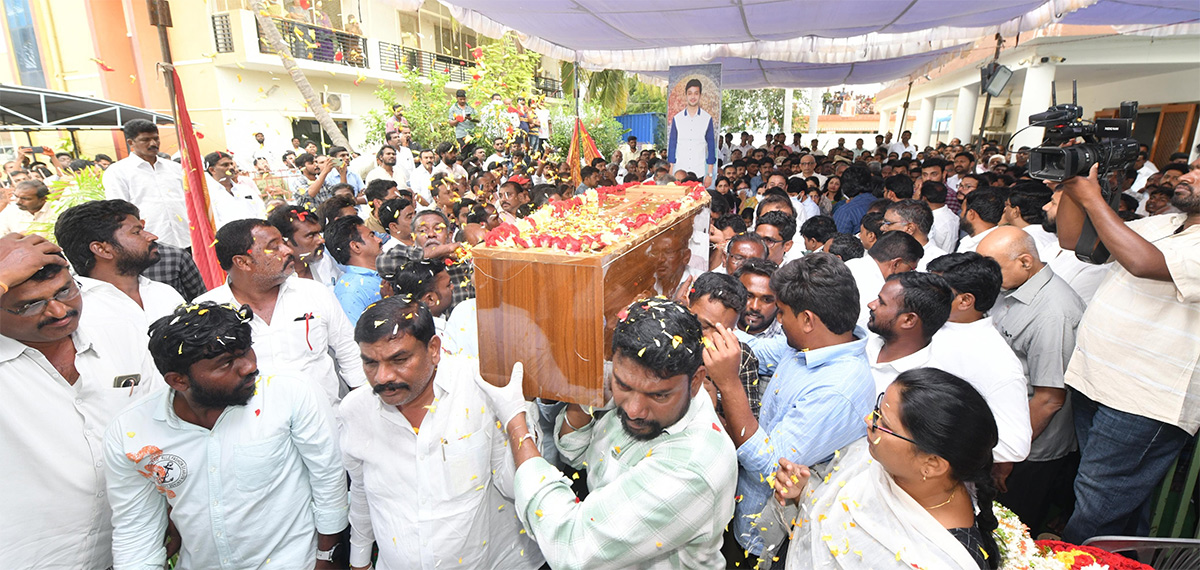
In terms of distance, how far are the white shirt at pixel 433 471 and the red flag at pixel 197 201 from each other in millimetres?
3537

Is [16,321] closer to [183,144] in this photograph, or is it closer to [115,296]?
[115,296]

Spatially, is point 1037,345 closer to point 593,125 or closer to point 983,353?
point 983,353

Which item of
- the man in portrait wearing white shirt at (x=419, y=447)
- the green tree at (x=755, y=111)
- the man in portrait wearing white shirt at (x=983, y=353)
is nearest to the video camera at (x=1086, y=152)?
the man in portrait wearing white shirt at (x=983, y=353)

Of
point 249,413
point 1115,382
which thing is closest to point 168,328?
point 249,413

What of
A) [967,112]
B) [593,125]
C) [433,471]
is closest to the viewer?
[433,471]

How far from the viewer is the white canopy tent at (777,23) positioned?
6.39 m

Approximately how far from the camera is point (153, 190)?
5.98 m

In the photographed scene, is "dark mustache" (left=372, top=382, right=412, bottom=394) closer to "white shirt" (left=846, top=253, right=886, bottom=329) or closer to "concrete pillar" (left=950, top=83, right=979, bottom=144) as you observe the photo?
"white shirt" (left=846, top=253, right=886, bottom=329)

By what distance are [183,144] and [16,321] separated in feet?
10.3

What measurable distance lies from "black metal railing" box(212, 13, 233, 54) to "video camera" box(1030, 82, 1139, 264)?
2158 cm

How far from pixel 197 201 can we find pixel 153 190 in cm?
154

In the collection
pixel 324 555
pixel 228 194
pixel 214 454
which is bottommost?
pixel 324 555

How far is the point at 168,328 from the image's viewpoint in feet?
7.33

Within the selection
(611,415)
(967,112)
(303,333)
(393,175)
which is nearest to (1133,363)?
(611,415)
